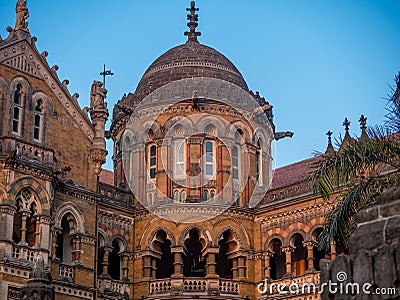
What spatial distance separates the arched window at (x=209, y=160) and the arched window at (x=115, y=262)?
4.50m

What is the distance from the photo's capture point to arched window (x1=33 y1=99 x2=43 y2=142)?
2895 cm

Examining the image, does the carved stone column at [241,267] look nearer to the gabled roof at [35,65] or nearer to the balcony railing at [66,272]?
the balcony railing at [66,272]

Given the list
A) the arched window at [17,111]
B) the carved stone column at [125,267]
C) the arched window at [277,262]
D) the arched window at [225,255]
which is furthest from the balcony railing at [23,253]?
the arched window at [277,262]

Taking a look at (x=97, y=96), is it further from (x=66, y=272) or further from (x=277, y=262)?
(x=277, y=262)

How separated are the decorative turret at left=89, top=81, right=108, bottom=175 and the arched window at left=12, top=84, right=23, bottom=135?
3.47 metres

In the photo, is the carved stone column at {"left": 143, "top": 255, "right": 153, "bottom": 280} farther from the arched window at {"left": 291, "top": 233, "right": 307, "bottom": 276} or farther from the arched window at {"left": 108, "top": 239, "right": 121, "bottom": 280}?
the arched window at {"left": 291, "top": 233, "right": 307, "bottom": 276}

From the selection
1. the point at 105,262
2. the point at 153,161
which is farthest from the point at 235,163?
the point at 105,262

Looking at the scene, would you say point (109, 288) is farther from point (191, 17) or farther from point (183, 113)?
point (191, 17)

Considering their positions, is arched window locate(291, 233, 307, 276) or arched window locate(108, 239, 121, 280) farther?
arched window locate(291, 233, 307, 276)

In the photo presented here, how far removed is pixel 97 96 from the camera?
32.1 meters

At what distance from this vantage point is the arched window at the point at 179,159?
3350 centimetres

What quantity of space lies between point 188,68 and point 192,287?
9.46 meters

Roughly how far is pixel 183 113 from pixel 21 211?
9390mm

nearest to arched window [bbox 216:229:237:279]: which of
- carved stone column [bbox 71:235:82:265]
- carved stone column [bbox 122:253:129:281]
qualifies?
carved stone column [bbox 122:253:129:281]
